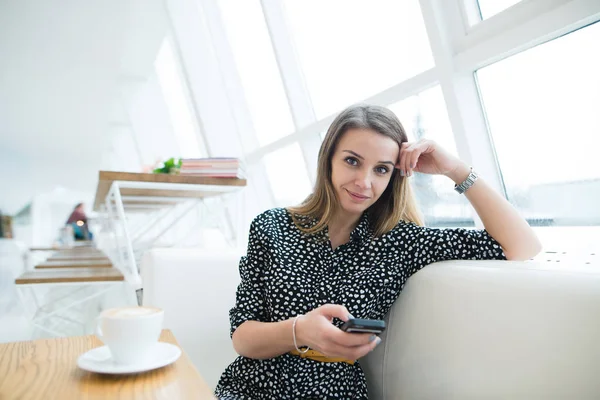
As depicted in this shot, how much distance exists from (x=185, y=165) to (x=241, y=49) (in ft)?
5.59

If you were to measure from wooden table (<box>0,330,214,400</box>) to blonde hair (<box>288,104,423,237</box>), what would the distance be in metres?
0.64

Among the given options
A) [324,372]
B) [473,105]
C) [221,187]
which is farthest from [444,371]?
[221,187]

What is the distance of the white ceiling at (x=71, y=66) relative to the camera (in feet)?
13.1

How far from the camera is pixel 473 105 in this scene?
5.71 feet

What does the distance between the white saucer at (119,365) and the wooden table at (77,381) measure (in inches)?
0.4

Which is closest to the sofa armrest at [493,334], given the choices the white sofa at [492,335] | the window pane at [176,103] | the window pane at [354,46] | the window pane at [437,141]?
the white sofa at [492,335]

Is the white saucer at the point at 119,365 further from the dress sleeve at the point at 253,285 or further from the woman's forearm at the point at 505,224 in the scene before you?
the woman's forearm at the point at 505,224

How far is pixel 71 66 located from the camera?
17.4 ft

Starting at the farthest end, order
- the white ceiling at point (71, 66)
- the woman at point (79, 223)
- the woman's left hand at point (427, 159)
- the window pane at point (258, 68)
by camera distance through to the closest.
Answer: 1. the woman at point (79, 223)
2. the white ceiling at point (71, 66)
3. the window pane at point (258, 68)
4. the woman's left hand at point (427, 159)

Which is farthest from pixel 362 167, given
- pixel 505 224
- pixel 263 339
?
pixel 263 339

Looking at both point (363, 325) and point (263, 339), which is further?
point (263, 339)

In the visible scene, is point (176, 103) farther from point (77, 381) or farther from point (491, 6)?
point (77, 381)

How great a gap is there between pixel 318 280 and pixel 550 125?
0.97 meters

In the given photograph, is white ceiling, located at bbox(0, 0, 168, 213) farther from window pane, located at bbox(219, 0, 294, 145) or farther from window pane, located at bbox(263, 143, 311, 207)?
window pane, located at bbox(263, 143, 311, 207)
